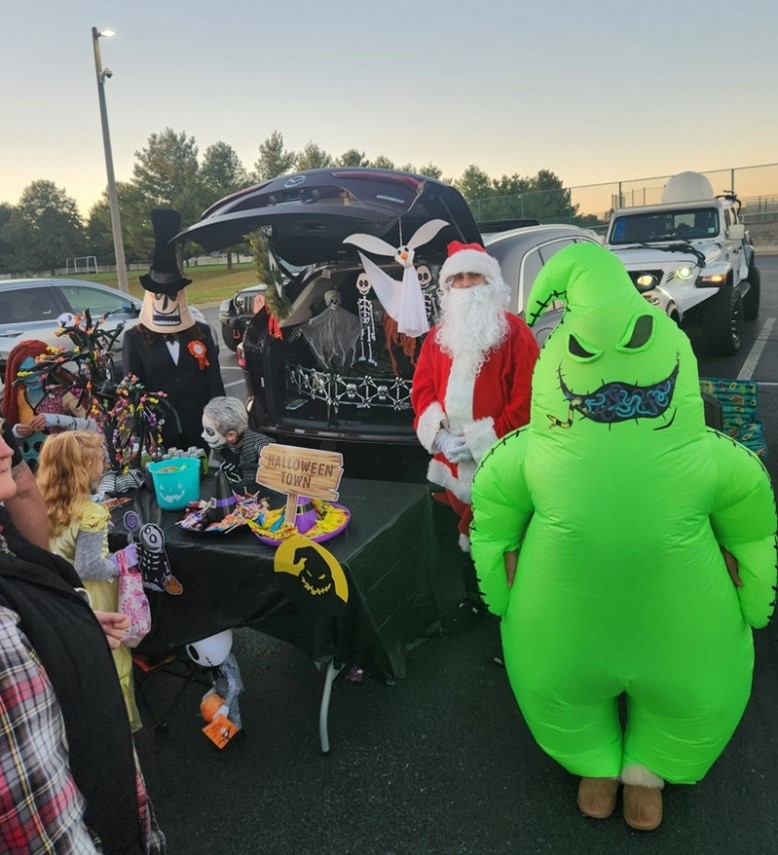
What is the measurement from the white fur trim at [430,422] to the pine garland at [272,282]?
1672 millimetres

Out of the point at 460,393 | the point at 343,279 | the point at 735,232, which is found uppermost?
the point at 735,232

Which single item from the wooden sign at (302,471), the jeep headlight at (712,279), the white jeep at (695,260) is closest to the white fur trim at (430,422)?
the wooden sign at (302,471)

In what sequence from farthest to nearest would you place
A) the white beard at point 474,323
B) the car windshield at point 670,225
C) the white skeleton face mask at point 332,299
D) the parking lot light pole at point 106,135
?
the parking lot light pole at point 106,135, the car windshield at point 670,225, the white skeleton face mask at point 332,299, the white beard at point 474,323

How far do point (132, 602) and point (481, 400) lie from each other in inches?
61.4

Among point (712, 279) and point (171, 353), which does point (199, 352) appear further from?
point (712, 279)

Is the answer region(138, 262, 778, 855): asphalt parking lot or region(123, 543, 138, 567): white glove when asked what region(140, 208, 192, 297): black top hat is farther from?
region(138, 262, 778, 855): asphalt parking lot

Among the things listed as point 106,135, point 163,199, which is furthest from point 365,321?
point 163,199

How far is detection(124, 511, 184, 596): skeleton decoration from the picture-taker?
2365 millimetres

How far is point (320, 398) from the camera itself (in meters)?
4.17

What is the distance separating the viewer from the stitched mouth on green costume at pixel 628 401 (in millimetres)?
1783

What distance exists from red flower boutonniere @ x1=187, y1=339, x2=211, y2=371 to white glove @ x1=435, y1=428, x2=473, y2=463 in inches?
59.4

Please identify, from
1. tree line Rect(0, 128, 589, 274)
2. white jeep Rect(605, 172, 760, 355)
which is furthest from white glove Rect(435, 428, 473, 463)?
tree line Rect(0, 128, 589, 274)

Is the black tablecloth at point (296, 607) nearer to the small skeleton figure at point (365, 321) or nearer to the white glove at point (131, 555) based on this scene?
the white glove at point (131, 555)

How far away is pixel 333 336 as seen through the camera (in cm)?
429
